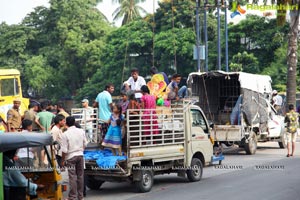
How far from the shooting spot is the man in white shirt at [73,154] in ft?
34.9

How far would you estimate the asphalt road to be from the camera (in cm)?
1161

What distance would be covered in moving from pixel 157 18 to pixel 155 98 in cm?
3046

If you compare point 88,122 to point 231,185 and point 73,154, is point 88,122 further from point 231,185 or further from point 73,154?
point 231,185

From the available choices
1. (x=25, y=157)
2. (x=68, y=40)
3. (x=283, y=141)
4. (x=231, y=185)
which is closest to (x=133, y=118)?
(x=231, y=185)

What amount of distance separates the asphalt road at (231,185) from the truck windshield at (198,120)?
1309 mm

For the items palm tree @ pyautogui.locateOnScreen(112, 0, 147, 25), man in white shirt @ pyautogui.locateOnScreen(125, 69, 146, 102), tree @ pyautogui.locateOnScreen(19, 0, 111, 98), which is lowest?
man in white shirt @ pyautogui.locateOnScreen(125, 69, 146, 102)

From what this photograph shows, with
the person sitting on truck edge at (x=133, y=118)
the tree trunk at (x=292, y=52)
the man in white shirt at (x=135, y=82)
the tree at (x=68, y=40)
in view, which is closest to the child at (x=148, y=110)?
the person sitting on truck edge at (x=133, y=118)

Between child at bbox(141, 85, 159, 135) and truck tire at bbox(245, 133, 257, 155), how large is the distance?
785 cm

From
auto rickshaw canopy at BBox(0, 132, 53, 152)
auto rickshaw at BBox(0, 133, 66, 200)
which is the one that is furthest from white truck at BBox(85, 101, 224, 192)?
auto rickshaw canopy at BBox(0, 132, 53, 152)

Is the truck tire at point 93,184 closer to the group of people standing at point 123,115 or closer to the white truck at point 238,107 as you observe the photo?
the group of people standing at point 123,115

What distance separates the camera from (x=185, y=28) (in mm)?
41094

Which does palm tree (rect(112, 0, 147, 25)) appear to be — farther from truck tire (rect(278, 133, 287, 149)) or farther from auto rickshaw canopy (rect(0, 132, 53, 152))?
auto rickshaw canopy (rect(0, 132, 53, 152))

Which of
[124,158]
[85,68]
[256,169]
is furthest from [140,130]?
[85,68]

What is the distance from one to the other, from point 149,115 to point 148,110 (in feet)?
0.36
